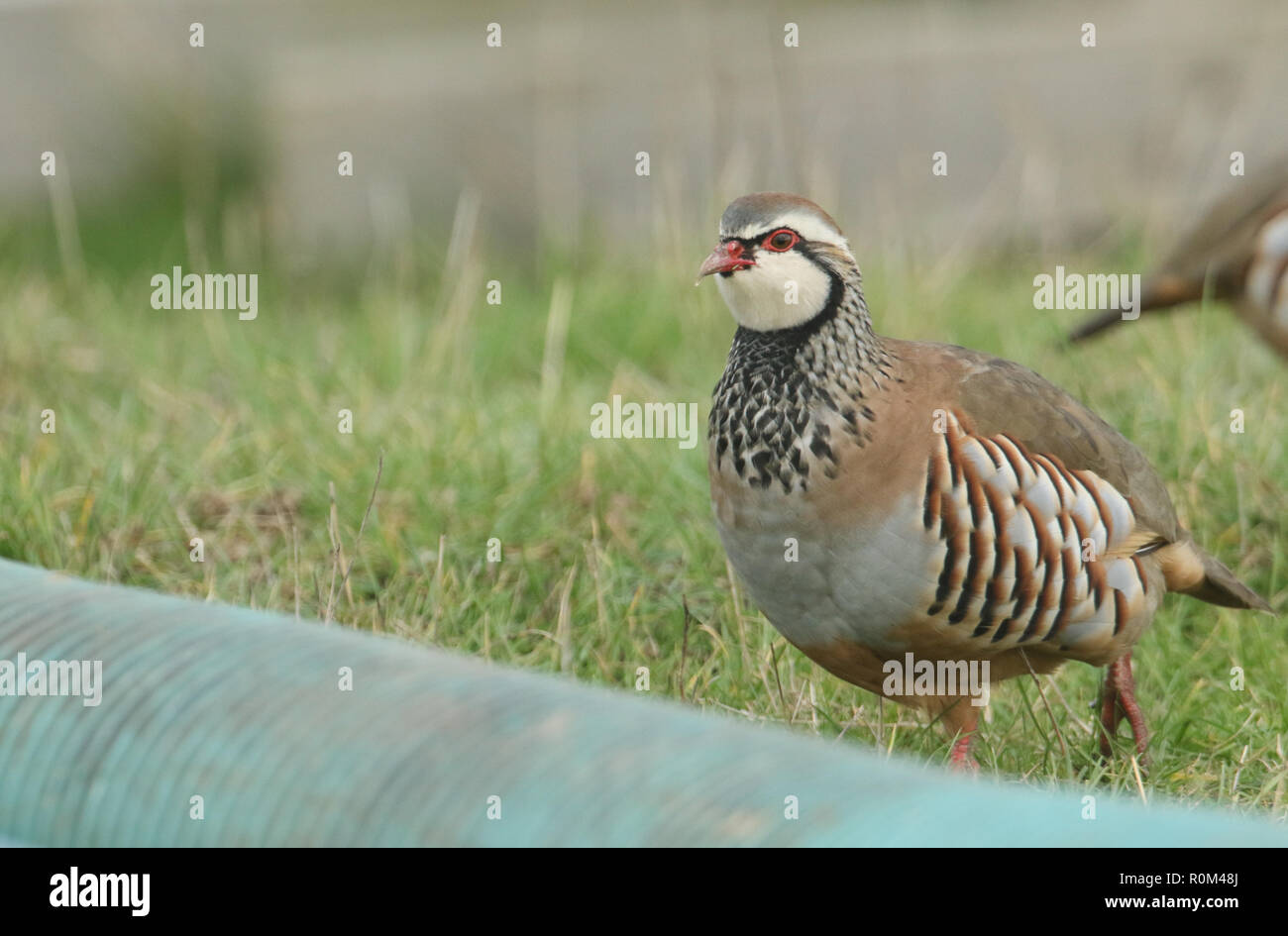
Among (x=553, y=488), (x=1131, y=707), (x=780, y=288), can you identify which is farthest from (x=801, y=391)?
(x=553, y=488)

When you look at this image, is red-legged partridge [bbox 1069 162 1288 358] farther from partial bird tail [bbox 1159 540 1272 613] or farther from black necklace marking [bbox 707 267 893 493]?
black necklace marking [bbox 707 267 893 493]

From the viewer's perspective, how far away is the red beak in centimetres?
276

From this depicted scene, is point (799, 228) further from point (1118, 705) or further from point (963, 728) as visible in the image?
point (1118, 705)

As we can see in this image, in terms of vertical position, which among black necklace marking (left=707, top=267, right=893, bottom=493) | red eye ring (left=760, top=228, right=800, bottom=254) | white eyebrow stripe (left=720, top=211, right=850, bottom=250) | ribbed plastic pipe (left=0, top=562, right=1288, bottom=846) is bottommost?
ribbed plastic pipe (left=0, top=562, right=1288, bottom=846)

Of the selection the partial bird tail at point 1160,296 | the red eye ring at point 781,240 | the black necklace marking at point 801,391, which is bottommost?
the black necklace marking at point 801,391

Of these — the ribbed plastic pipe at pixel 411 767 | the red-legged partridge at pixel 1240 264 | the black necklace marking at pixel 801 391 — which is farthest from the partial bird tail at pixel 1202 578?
the ribbed plastic pipe at pixel 411 767

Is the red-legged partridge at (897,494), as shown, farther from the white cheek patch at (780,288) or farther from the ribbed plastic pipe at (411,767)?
the ribbed plastic pipe at (411,767)

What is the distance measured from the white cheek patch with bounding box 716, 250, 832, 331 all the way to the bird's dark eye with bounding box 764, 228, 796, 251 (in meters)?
0.01

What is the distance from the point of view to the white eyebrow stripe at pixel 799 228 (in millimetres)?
2768

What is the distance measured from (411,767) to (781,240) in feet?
4.39

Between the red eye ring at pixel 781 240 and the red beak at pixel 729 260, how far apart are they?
37mm

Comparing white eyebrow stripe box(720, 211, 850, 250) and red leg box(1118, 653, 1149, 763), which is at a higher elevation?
white eyebrow stripe box(720, 211, 850, 250)

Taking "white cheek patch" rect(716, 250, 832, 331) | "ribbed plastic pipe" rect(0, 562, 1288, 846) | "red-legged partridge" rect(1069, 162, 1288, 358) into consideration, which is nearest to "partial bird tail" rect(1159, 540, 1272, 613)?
"white cheek patch" rect(716, 250, 832, 331)
